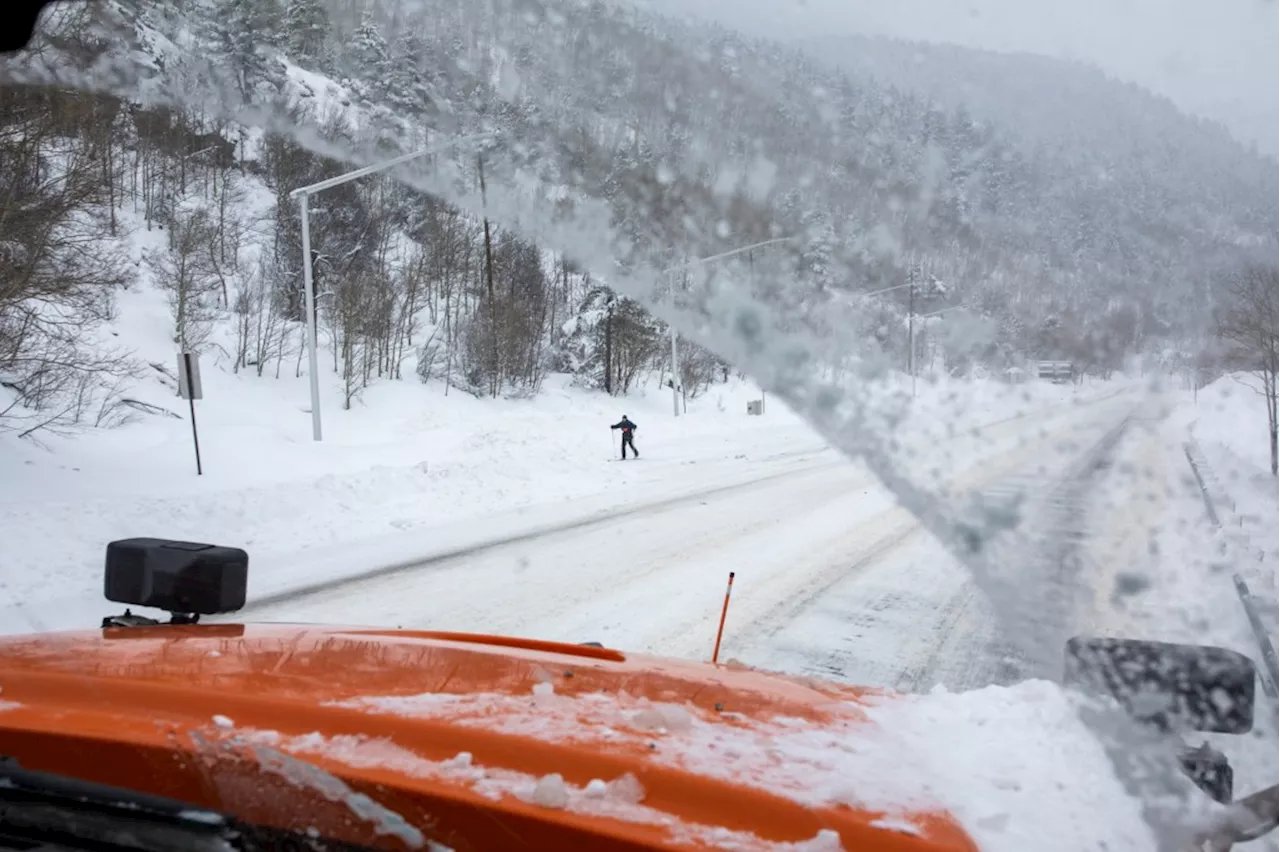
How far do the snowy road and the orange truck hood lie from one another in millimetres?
3490

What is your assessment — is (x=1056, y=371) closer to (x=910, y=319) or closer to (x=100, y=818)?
(x=910, y=319)

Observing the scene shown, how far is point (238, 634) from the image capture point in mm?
2801

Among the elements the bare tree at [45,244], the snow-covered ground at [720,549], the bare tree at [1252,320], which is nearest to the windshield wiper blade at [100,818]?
the snow-covered ground at [720,549]

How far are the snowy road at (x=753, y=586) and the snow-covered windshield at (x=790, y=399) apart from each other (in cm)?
5

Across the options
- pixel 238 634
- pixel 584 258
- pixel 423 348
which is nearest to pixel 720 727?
pixel 238 634

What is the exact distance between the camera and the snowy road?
6051 mm

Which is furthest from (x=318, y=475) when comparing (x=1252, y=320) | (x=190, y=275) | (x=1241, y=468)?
(x=190, y=275)

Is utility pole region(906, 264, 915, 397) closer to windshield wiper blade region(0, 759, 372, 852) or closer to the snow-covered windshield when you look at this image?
the snow-covered windshield

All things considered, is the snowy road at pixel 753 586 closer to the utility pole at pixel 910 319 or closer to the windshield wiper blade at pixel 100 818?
the utility pole at pixel 910 319

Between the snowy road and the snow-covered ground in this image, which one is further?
the snowy road

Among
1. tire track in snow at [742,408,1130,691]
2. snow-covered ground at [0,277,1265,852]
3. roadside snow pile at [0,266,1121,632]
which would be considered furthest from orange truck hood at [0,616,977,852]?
roadside snow pile at [0,266,1121,632]

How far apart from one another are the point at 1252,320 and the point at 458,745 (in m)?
7.69

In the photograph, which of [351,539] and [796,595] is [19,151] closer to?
[351,539]

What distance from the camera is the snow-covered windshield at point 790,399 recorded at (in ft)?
21.5
